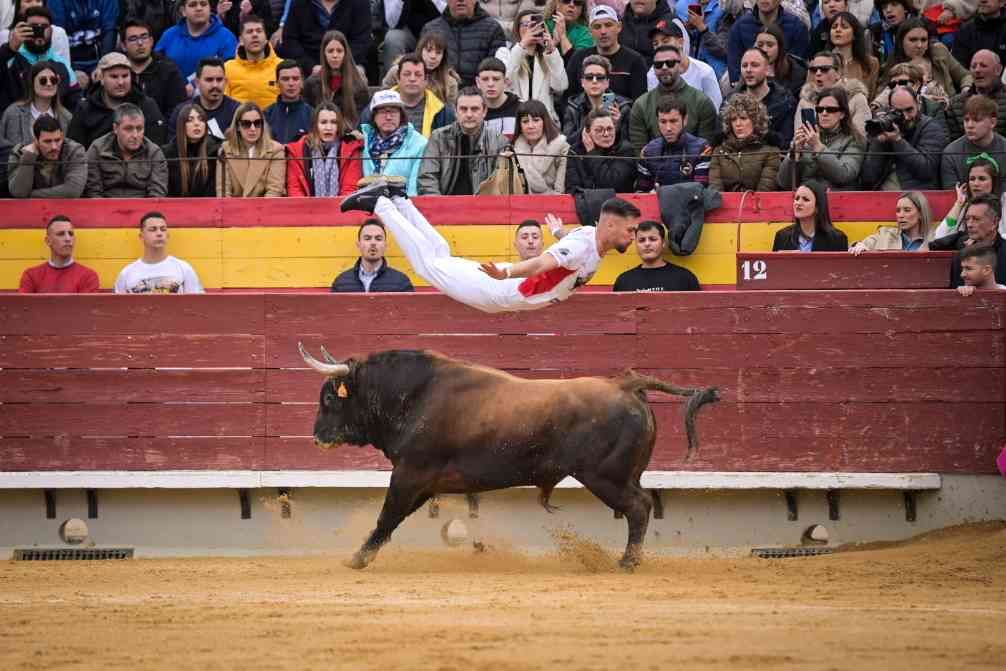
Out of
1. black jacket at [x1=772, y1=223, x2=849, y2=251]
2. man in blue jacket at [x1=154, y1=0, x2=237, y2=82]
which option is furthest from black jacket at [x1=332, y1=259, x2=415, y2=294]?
man in blue jacket at [x1=154, y1=0, x2=237, y2=82]

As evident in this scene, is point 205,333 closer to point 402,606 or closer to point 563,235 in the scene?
point 563,235

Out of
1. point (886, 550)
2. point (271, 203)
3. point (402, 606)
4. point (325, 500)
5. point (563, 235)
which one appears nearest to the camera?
point (402, 606)

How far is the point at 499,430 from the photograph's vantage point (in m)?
8.87

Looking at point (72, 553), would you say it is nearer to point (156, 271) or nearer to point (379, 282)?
point (156, 271)

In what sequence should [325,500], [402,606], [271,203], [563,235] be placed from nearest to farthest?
[402,606]
[563,235]
[325,500]
[271,203]

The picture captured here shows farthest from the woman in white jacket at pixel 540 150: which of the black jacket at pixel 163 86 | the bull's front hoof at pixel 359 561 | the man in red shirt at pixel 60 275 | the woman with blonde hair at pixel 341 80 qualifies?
the bull's front hoof at pixel 359 561

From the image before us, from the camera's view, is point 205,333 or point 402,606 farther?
point 205,333

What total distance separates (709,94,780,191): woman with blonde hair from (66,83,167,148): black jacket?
398 centimetres

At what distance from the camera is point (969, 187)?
10.6 metres

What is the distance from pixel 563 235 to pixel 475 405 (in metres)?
1.03

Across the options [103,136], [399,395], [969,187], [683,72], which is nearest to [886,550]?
[969,187]

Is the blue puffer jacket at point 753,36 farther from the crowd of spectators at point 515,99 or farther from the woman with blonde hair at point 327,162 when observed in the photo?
the woman with blonde hair at point 327,162

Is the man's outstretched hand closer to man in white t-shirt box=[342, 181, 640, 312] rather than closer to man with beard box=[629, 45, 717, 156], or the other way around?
man in white t-shirt box=[342, 181, 640, 312]

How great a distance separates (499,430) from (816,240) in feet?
9.78
